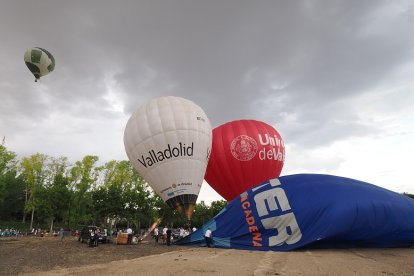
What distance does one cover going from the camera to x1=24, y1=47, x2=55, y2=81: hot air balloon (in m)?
26.6

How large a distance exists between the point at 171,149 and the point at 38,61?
13604 mm

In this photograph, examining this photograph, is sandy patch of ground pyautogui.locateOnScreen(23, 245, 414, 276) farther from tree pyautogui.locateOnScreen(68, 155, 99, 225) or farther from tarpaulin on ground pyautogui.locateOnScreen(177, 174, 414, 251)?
tree pyautogui.locateOnScreen(68, 155, 99, 225)

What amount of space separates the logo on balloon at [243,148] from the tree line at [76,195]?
39.9ft

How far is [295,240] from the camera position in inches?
652

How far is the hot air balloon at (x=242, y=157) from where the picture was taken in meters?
26.3

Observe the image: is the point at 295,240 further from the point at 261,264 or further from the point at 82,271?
the point at 82,271

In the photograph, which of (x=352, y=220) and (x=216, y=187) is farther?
(x=216, y=187)

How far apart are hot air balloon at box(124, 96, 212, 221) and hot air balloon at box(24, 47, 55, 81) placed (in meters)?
9.74

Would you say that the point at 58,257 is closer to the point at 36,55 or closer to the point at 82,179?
the point at 36,55

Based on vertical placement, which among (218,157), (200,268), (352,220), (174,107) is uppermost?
(174,107)

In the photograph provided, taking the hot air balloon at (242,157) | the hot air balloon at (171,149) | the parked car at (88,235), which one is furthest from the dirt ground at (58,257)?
the hot air balloon at (242,157)

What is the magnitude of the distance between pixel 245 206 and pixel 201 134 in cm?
611

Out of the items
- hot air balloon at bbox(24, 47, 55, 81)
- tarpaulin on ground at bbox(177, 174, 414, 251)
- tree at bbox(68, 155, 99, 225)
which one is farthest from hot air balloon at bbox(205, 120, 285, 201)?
tree at bbox(68, 155, 99, 225)

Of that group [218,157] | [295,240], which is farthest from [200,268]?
[218,157]
